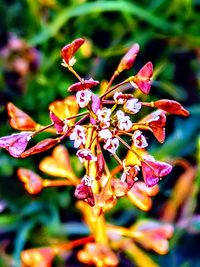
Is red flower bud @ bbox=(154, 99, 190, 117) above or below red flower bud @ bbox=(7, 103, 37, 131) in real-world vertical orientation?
above

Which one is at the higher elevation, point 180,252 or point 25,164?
point 25,164

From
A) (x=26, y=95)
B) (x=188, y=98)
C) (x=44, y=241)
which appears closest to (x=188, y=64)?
(x=188, y=98)

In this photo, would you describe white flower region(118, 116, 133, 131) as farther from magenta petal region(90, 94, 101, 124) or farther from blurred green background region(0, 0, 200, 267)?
blurred green background region(0, 0, 200, 267)

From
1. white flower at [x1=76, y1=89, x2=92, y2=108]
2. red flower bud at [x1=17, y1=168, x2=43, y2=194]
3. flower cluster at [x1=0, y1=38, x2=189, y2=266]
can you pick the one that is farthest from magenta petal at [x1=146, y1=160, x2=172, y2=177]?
red flower bud at [x1=17, y1=168, x2=43, y2=194]

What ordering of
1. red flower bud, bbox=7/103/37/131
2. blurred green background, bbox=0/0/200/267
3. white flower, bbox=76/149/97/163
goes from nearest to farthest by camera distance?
white flower, bbox=76/149/97/163 < red flower bud, bbox=7/103/37/131 < blurred green background, bbox=0/0/200/267

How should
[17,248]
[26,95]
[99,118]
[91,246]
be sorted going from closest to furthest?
[99,118] → [91,246] → [17,248] → [26,95]

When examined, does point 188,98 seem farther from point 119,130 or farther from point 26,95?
point 119,130
